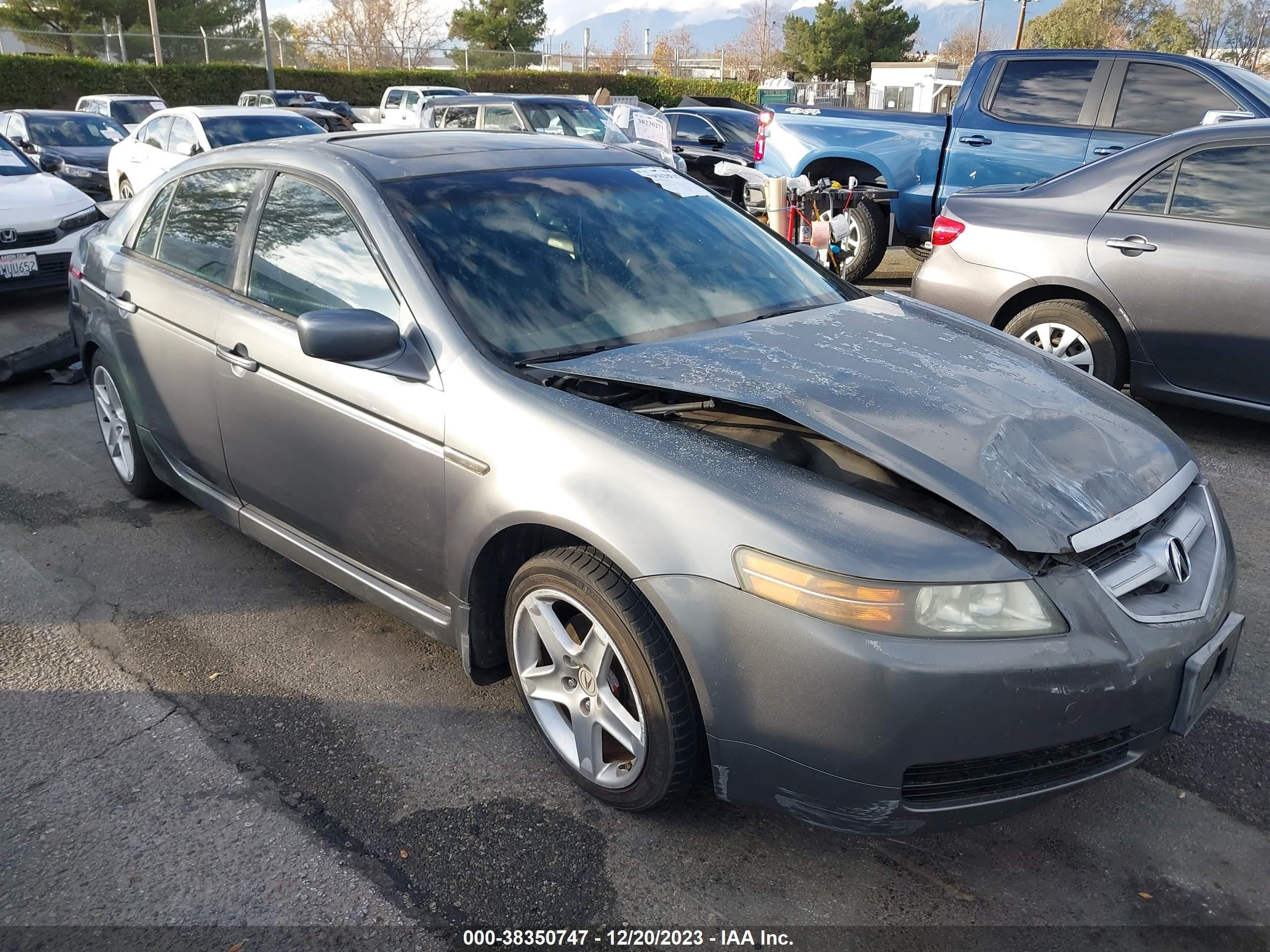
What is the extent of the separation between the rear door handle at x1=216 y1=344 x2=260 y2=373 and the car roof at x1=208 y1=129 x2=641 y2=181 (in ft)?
2.17

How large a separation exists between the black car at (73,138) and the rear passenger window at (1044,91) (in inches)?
485

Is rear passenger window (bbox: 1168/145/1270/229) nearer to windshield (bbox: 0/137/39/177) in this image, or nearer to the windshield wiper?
the windshield wiper

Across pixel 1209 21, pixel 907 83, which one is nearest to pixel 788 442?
pixel 907 83

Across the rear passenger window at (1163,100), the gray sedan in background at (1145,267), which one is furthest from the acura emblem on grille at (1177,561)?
the rear passenger window at (1163,100)

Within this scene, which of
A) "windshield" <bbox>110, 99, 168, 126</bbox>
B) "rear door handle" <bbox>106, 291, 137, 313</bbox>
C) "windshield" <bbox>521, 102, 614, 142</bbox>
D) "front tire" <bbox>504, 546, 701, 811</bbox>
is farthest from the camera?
"windshield" <bbox>110, 99, 168, 126</bbox>

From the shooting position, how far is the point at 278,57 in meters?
39.9

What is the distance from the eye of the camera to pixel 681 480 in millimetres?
2258

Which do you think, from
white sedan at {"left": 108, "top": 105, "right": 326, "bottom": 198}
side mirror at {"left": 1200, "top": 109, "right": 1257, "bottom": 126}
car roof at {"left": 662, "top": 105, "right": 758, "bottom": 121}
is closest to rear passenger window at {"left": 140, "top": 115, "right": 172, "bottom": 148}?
white sedan at {"left": 108, "top": 105, "right": 326, "bottom": 198}

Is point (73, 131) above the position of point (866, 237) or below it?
above

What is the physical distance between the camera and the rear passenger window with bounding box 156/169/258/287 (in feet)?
11.6

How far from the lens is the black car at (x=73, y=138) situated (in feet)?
47.5

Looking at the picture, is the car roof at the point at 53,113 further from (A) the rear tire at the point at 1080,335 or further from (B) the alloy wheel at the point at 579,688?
(B) the alloy wheel at the point at 579,688

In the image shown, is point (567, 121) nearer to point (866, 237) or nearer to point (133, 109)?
point (866, 237)

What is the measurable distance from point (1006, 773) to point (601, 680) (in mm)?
961
